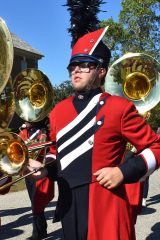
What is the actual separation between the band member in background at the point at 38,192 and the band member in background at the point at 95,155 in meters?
2.25

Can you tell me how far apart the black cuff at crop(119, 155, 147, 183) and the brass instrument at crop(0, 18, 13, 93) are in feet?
2.62

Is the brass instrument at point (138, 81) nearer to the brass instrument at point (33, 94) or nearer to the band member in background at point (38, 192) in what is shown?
the brass instrument at point (33, 94)

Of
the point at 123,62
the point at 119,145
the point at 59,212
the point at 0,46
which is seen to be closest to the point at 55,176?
the point at 59,212

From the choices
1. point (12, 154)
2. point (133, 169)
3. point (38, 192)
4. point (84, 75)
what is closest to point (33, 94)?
point (38, 192)

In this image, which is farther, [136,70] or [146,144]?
[136,70]

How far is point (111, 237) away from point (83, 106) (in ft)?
2.37

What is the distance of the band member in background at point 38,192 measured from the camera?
4.96 meters

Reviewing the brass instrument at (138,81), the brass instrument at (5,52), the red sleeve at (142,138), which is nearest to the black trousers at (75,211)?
the red sleeve at (142,138)

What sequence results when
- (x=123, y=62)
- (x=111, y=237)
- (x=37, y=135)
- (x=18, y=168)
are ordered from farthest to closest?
(x=37, y=135) → (x=123, y=62) → (x=18, y=168) → (x=111, y=237)

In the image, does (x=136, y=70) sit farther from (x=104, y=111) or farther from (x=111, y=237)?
(x=111, y=237)

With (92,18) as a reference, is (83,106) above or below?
below

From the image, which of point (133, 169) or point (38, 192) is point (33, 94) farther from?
point (133, 169)

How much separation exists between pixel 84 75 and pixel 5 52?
447 millimetres

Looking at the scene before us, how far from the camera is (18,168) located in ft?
8.47
